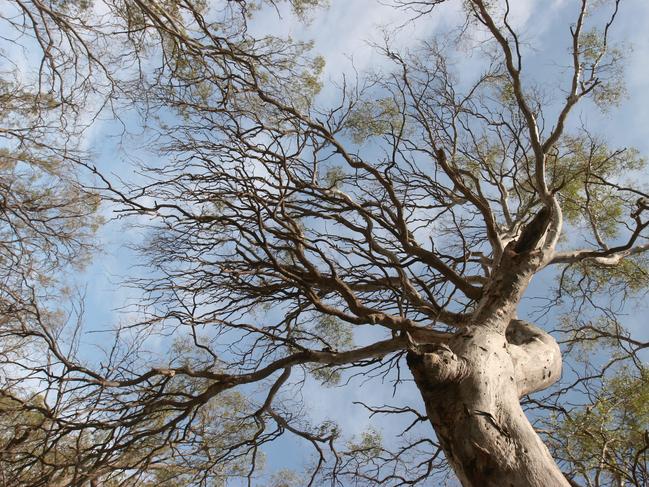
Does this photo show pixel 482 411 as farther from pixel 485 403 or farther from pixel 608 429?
pixel 608 429

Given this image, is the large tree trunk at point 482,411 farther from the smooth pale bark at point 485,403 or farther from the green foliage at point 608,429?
the green foliage at point 608,429

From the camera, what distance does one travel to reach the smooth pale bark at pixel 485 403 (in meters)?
2.40

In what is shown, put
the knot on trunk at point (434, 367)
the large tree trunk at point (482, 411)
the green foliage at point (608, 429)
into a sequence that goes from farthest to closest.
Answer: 1. the green foliage at point (608, 429)
2. the knot on trunk at point (434, 367)
3. the large tree trunk at point (482, 411)

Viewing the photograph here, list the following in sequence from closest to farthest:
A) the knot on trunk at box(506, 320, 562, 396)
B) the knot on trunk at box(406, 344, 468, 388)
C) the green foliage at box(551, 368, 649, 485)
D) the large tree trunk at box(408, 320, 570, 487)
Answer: the large tree trunk at box(408, 320, 570, 487) → the knot on trunk at box(406, 344, 468, 388) → the knot on trunk at box(506, 320, 562, 396) → the green foliage at box(551, 368, 649, 485)

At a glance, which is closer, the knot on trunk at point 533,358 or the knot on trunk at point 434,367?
the knot on trunk at point 434,367

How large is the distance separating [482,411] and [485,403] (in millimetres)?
77

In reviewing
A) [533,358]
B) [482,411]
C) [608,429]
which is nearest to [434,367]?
[482,411]

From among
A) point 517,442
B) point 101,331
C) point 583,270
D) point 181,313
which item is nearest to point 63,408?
point 101,331

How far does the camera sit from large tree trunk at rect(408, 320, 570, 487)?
7.85ft

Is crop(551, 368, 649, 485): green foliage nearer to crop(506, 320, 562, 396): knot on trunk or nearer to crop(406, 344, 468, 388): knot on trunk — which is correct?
crop(506, 320, 562, 396): knot on trunk

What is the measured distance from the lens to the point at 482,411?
2596mm

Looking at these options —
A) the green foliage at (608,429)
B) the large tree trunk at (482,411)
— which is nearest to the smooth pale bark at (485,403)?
the large tree trunk at (482,411)

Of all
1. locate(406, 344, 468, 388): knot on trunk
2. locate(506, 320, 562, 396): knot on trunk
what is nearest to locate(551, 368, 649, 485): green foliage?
locate(506, 320, 562, 396): knot on trunk

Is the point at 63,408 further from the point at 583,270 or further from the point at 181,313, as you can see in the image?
the point at 583,270
